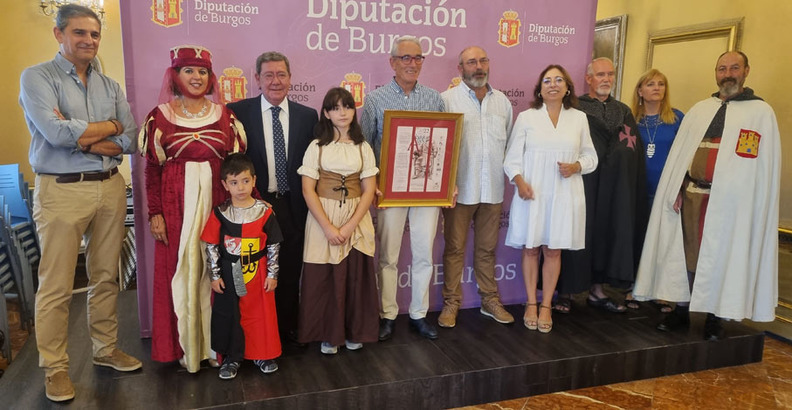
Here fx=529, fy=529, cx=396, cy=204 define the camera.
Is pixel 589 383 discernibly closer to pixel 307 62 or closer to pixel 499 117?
pixel 499 117

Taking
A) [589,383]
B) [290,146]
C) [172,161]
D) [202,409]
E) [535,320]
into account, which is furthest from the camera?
[535,320]

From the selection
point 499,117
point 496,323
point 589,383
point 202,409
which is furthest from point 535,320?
point 202,409

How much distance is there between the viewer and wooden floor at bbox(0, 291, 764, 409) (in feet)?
8.51

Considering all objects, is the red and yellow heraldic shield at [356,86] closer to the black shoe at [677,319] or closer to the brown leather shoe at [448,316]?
the brown leather shoe at [448,316]

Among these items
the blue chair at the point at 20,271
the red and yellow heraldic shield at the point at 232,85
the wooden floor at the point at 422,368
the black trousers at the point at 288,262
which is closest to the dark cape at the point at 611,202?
the wooden floor at the point at 422,368

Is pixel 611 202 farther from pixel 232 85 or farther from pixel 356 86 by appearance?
pixel 232 85

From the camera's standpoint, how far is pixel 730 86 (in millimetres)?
3336

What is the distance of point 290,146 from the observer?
116 inches

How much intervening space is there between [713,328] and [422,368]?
2056 millimetres

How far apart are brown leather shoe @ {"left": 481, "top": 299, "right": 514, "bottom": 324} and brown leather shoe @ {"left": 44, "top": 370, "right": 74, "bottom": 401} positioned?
8.18 feet

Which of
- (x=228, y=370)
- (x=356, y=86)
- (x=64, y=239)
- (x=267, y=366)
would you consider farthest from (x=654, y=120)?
(x=64, y=239)

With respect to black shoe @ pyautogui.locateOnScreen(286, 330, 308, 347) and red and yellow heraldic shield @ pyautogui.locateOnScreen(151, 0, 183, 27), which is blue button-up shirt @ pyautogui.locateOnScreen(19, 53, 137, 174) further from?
black shoe @ pyautogui.locateOnScreen(286, 330, 308, 347)

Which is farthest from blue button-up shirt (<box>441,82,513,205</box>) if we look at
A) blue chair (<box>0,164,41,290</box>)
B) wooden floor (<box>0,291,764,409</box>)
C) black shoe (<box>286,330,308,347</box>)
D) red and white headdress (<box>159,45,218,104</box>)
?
blue chair (<box>0,164,41,290</box>)

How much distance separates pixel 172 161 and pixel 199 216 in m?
0.30
